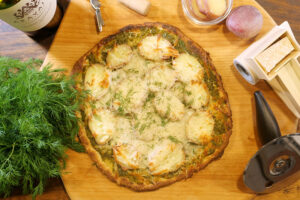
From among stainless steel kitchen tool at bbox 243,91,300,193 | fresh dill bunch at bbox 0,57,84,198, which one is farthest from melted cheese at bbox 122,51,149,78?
stainless steel kitchen tool at bbox 243,91,300,193

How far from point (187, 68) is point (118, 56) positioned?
556 millimetres

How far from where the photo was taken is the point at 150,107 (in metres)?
2.18

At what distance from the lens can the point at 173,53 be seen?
7.00ft

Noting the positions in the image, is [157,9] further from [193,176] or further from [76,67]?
[193,176]

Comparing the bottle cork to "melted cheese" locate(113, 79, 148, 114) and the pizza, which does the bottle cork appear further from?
"melted cheese" locate(113, 79, 148, 114)

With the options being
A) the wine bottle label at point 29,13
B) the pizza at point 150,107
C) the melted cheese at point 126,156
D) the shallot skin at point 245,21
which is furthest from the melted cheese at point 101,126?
the shallot skin at point 245,21

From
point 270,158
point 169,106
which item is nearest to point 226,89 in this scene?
point 169,106

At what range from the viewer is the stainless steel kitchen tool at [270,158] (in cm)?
185

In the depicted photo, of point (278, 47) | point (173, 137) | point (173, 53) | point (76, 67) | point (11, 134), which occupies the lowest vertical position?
point (173, 137)

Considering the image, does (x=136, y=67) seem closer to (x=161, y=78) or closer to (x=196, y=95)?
(x=161, y=78)

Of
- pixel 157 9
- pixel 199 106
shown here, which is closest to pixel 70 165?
pixel 199 106

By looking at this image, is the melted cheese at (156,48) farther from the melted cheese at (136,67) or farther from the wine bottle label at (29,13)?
the wine bottle label at (29,13)

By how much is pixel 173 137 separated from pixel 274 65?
92 centimetres

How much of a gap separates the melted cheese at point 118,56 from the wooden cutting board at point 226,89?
165 millimetres
